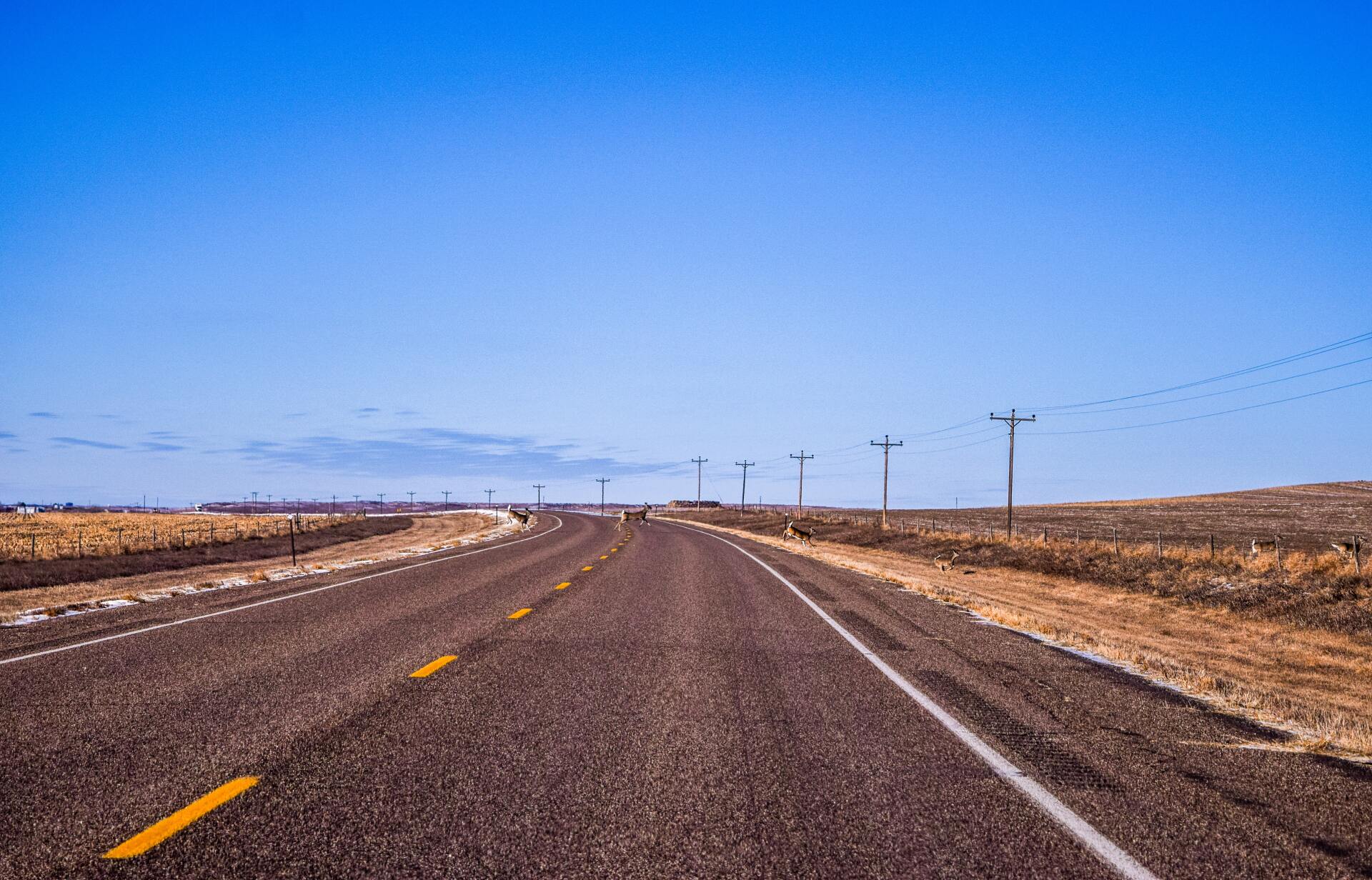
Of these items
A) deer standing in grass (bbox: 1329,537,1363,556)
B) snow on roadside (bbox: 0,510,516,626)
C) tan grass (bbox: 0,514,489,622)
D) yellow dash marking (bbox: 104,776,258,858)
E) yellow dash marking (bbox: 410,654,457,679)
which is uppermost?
deer standing in grass (bbox: 1329,537,1363,556)

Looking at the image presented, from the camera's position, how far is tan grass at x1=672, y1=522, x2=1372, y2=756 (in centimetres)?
849

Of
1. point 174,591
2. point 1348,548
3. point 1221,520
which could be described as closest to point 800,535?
point 1348,548

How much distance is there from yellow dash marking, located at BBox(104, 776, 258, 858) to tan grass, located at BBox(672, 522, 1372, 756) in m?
6.94

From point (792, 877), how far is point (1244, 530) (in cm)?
6686

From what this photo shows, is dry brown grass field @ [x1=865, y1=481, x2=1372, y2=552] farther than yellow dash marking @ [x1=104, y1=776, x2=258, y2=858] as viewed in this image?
Yes

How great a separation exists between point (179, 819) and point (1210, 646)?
20.0m

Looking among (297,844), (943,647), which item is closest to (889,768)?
(297,844)

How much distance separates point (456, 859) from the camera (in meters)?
4.23

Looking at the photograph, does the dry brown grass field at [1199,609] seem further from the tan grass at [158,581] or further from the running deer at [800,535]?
the tan grass at [158,581]

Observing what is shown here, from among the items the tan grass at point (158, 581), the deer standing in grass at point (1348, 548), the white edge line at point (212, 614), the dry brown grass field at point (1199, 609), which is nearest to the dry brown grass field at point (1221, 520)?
the dry brown grass field at point (1199, 609)

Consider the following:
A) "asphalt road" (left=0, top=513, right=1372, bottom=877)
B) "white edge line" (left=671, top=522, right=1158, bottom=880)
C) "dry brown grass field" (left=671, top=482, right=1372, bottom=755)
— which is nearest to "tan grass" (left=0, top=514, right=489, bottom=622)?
"asphalt road" (left=0, top=513, right=1372, bottom=877)

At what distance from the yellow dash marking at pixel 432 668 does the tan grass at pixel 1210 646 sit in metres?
7.01

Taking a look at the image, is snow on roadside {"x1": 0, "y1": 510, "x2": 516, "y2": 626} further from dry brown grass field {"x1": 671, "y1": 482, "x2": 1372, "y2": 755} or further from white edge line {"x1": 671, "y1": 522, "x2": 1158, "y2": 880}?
dry brown grass field {"x1": 671, "y1": 482, "x2": 1372, "y2": 755}

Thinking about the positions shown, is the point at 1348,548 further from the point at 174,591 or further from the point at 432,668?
the point at 174,591
